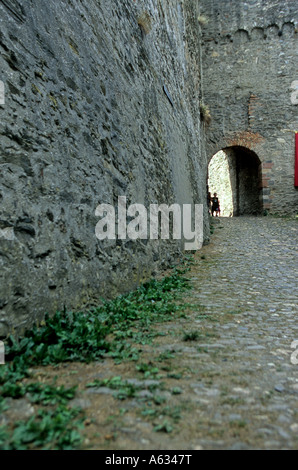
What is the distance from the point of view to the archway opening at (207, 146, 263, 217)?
14.5 metres

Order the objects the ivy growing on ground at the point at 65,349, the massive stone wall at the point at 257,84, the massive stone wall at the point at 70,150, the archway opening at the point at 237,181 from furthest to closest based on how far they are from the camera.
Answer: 1. the archway opening at the point at 237,181
2. the massive stone wall at the point at 257,84
3. the massive stone wall at the point at 70,150
4. the ivy growing on ground at the point at 65,349

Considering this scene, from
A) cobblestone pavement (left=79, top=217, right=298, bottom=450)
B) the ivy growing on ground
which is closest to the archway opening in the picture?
cobblestone pavement (left=79, top=217, right=298, bottom=450)

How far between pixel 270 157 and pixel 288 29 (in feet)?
18.5

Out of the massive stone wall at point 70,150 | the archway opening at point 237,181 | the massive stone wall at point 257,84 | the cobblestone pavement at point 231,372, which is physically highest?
the massive stone wall at point 257,84

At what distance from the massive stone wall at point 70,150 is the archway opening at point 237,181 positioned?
1066 centimetres

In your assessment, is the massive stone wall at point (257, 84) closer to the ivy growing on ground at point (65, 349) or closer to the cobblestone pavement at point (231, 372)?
the cobblestone pavement at point (231, 372)

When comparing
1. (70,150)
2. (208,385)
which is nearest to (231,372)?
(208,385)

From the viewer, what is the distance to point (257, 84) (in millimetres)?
13766

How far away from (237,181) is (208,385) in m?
16.1

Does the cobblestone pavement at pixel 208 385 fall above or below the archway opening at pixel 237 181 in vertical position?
below

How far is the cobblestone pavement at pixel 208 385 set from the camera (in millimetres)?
1255

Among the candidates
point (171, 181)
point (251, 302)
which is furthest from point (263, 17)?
point (251, 302)

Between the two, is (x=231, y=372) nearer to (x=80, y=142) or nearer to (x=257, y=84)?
(x=80, y=142)

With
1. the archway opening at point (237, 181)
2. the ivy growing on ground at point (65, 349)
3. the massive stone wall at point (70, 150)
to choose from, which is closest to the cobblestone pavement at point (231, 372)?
the ivy growing on ground at point (65, 349)
